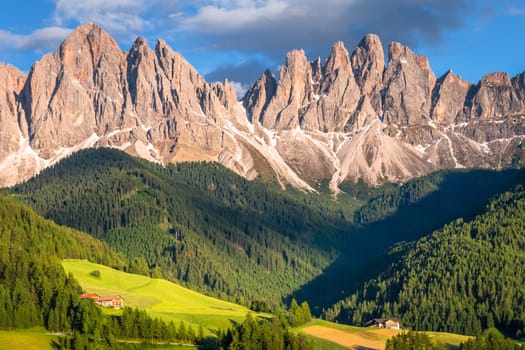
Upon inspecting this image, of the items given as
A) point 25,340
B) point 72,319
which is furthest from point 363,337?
point 25,340

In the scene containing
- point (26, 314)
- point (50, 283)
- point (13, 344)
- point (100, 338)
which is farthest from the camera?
point (50, 283)

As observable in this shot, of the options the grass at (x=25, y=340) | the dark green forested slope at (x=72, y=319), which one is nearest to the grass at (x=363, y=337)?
the dark green forested slope at (x=72, y=319)

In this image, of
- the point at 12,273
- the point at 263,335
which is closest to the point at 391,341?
the point at 263,335

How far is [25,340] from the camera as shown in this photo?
515 ft

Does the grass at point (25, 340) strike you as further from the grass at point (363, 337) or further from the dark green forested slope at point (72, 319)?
the grass at point (363, 337)

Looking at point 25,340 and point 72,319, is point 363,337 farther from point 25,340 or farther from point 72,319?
point 25,340

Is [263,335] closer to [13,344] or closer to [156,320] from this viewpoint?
[156,320]

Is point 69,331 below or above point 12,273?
below

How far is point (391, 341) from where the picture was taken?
16988 cm

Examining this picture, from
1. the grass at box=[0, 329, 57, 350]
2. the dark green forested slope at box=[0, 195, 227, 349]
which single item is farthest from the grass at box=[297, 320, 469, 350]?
the grass at box=[0, 329, 57, 350]

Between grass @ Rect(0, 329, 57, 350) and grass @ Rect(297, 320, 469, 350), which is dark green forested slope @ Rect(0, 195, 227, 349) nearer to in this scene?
grass @ Rect(0, 329, 57, 350)

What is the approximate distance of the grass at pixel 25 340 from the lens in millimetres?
151875

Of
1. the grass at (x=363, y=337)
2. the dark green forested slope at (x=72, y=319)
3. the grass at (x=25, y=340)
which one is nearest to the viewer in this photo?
the grass at (x=25, y=340)

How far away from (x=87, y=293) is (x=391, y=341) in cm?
6650
